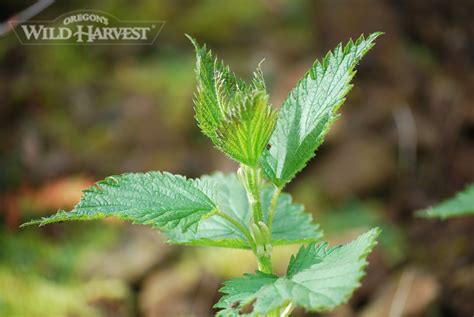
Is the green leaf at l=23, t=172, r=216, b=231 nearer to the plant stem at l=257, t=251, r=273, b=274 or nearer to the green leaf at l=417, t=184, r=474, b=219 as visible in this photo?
the plant stem at l=257, t=251, r=273, b=274

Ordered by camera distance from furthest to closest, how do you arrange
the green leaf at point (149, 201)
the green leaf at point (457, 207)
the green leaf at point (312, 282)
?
1. the green leaf at point (457, 207)
2. the green leaf at point (149, 201)
3. the green leaf at point (312, 282)

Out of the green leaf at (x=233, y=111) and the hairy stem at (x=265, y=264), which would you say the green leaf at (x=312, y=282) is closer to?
the hairy stem at (x=265, y=264)

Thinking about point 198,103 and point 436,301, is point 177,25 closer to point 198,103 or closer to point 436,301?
point 436,301

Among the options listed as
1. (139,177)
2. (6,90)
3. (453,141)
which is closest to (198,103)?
(139,177)

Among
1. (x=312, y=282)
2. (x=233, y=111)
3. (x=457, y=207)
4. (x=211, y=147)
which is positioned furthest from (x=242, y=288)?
(x=211, y=147)

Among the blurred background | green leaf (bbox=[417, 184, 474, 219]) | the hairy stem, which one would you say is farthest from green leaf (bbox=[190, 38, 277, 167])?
the blurred background

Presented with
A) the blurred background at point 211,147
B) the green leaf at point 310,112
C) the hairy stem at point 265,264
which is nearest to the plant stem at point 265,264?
the hairy stem at point 265,264

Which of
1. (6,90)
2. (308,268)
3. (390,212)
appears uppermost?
(6,90)

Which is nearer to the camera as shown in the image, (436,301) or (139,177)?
(139,177)
